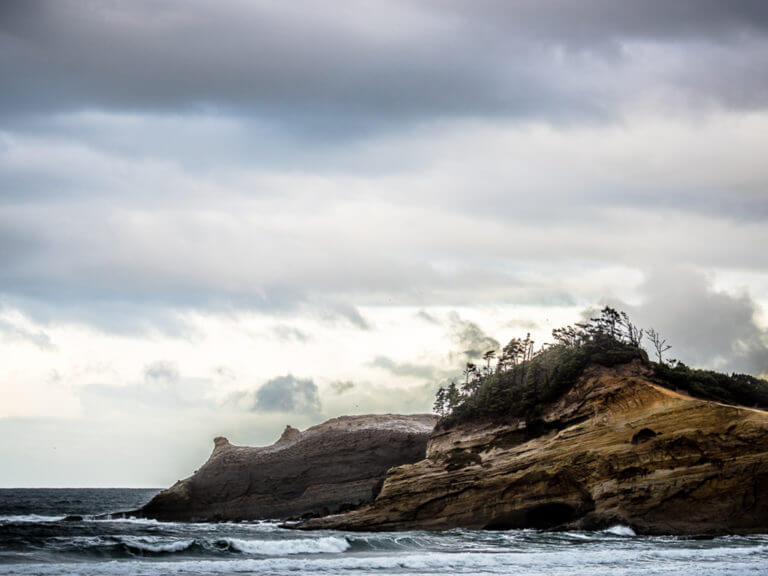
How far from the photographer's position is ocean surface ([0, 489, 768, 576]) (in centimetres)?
2350

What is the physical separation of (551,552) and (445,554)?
4.10 meters

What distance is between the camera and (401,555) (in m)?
28.8

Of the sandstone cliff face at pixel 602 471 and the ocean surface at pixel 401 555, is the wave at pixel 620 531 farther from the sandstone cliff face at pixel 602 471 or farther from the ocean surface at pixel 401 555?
the sandstone cliff face at pixel 602 471

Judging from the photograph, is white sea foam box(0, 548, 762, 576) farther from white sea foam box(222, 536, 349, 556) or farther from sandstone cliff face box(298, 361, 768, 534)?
sandstone cliff face box(298, 361, 768, 534)

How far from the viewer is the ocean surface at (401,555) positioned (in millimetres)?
23500

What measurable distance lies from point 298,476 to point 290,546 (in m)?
28.0

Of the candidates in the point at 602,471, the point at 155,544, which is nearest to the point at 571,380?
the point at 602,471

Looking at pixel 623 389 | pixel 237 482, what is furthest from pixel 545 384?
pixel 237 482

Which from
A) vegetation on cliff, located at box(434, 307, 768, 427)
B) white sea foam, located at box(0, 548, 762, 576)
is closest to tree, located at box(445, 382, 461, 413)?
vegetation on cliff, located at box(434, 307, 768, 427)

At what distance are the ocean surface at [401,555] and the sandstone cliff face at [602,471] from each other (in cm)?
168

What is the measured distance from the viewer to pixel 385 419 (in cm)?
6331

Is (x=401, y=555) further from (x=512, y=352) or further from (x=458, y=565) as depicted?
(x=512, y=352)

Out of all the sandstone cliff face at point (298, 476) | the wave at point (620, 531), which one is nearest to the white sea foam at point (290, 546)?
the wave at point (620, 531)

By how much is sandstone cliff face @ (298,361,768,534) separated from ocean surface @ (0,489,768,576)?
5.52 ft
